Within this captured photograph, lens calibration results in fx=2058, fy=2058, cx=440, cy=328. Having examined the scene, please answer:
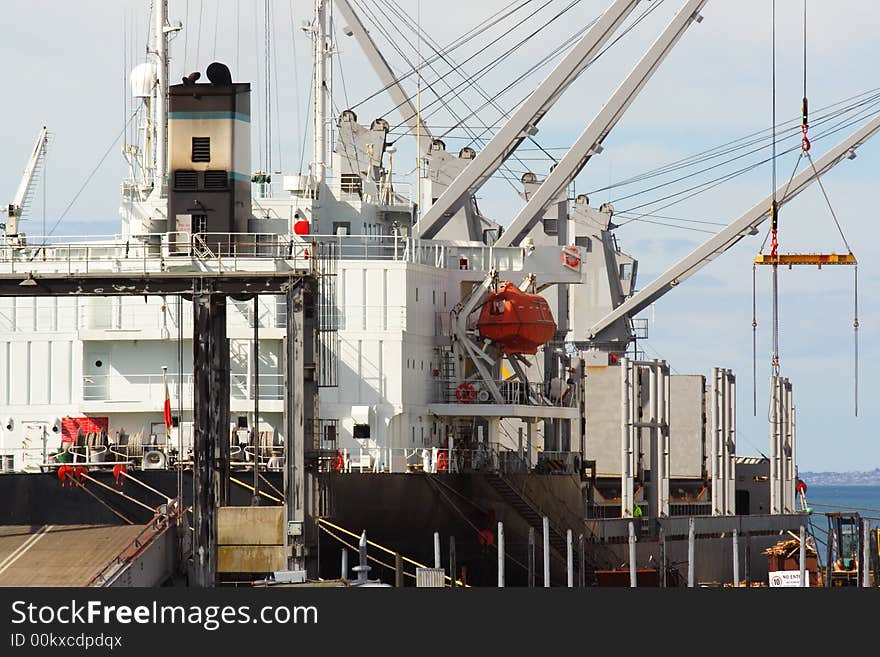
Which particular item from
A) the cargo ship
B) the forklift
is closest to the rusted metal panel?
the cargo ship

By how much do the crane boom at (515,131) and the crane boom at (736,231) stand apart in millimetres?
14281

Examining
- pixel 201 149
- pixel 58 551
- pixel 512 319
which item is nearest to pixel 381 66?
pixel 512 319

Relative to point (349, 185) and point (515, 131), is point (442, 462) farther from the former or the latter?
point (515, 131)

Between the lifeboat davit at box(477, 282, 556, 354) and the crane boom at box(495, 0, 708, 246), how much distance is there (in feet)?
36.8

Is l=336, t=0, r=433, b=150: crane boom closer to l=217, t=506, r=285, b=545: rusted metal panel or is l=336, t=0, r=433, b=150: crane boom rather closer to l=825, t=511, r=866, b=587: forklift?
l=825, t=511, r=866, b=587: forklift

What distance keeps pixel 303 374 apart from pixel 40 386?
48.4 ft

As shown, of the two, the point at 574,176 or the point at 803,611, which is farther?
the point at 574,176

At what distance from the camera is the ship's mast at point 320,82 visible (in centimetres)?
7425

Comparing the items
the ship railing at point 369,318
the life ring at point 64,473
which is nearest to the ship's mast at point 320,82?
the ship railing at point 369,318

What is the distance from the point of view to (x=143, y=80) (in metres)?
77.8

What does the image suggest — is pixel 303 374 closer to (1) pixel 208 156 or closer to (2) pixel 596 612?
(1) pixel 208 156

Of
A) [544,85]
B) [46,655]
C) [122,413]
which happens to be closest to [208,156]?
[122,413]

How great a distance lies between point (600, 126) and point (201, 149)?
2309 centimetres

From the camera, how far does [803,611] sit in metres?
44.8
